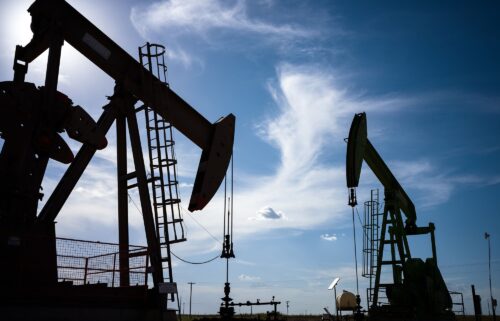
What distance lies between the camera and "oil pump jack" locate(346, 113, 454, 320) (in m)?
14.1

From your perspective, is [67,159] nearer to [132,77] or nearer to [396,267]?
[132,77]

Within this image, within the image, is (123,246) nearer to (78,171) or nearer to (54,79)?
(78,171)

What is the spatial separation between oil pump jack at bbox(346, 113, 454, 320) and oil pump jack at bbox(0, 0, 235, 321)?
419 cm

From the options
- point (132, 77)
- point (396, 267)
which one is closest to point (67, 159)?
point (132, 77)

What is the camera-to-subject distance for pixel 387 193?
16.8m

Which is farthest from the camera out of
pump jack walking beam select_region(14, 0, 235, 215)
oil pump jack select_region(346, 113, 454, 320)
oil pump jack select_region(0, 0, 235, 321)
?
oil pump jack select_region(346, 113, 454, 320)

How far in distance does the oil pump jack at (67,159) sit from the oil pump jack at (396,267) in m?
4.19

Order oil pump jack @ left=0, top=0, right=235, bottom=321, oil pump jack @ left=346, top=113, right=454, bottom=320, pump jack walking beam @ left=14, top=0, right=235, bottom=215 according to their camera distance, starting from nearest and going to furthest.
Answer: oil pump jack @ left=0, top=0, right=235, bottom=321, pump jack walking beam @ left=14, top=0, right=235, bottom=215, oil pump jack @ left=346, top=113, right=454, bottom=320

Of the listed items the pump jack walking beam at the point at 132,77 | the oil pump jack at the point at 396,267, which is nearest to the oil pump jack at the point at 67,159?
the pump jack walking beam at the point at 132,77

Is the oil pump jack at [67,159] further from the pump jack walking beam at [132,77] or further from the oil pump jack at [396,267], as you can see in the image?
the oil pump jack at [396,267]

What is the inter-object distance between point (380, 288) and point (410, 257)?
1677 mm

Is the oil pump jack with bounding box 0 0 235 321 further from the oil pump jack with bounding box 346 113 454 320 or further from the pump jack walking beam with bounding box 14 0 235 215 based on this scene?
the oil pump jack with bounding box 346 113 454 320

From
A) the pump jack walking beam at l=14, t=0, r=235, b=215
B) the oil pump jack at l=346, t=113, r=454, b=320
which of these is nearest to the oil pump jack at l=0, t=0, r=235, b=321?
the pump jack walking beam at l=14, t=0, r=235, b=215

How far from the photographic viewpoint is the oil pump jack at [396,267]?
1410 cm
